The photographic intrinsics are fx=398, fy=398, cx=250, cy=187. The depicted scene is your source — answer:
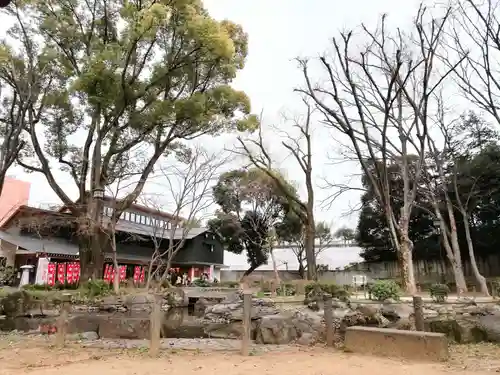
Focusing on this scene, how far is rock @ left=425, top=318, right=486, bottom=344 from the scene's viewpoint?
9648 mm

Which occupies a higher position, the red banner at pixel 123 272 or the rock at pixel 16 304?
the red banner at pixel 123 272

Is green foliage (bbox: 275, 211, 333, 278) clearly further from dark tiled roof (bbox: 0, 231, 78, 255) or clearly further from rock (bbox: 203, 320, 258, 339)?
rock (bbox: 203, 320, 258, 339)

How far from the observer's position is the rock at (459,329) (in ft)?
31.7

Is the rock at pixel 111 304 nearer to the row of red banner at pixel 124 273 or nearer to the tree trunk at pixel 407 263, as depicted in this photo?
the row of red banner at pixel 124 273

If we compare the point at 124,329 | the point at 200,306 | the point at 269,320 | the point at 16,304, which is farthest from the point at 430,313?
the point at 16,304

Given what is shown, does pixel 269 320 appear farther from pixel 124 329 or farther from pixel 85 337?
pixel 85 337

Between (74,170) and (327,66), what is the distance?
495 inches

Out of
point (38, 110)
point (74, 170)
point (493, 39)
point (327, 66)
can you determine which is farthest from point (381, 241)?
point (38, 110)

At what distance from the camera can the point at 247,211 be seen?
30.5 meters

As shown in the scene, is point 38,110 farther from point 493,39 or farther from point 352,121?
point 493,39

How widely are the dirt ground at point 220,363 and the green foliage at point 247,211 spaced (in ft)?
68.6

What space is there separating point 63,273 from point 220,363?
1832 centimetres

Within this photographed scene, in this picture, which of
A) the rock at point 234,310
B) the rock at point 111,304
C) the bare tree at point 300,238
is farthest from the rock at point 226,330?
the bare tree at point 300,238

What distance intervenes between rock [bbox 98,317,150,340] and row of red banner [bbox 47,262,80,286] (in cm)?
1052
